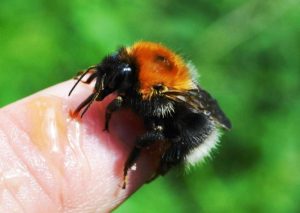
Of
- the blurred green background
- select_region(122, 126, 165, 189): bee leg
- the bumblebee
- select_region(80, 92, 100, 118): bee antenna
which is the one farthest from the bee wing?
the blurred green background

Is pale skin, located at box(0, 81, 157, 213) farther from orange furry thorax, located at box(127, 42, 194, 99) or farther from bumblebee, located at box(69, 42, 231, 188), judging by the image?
orange furry thorax, located at box(127, 42, 194, 99)

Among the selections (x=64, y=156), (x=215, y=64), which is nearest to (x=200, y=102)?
(x=64, y=156)

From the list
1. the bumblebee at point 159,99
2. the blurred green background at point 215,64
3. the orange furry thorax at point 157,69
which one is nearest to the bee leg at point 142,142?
the bumblebee at point 159,99

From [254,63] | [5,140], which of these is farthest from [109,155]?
[254,63]

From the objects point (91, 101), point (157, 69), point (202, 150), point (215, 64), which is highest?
point (215, 64)

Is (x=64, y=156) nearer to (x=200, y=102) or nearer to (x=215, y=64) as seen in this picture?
(x=200, y=102)

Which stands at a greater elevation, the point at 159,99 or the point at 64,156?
the point at 159,99
